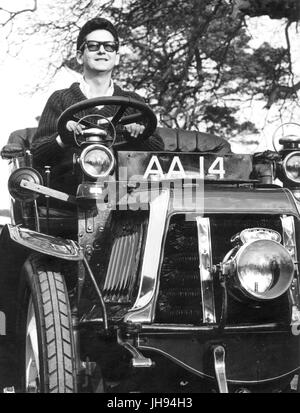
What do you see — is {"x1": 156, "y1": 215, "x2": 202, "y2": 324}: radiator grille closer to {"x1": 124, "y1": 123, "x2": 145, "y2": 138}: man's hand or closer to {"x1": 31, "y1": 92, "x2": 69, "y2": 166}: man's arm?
{"x1": 124, "y1": 123, "x2": 145, "y2": 138}: man's hand

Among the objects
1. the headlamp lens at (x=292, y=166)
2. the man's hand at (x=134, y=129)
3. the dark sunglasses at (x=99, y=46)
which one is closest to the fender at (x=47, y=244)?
the man's hand at (x=134, y=129)

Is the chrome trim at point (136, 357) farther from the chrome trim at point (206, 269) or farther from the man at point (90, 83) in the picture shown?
the man at point (90, 83)

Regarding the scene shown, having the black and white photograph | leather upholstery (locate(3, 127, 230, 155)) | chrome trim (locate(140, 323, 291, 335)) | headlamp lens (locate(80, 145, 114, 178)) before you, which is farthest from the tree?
chrome trim (locate(140, 323, 291, 335))

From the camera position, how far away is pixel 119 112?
4.17m

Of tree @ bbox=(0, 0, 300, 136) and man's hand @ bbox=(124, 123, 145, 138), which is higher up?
tree @ bbox=(0, 0, 300, 136)

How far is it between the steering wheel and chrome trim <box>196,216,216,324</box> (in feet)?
2.74

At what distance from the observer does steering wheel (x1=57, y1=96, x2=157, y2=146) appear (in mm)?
4008

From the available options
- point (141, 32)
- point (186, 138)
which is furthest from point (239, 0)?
point (186, 138)

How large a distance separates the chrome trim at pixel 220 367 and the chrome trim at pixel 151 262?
1.06ft

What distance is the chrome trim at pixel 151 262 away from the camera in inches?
133

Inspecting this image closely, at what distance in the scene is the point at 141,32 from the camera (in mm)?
10797

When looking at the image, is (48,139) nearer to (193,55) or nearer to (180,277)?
(180,277)

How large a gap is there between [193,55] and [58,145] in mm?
6898
